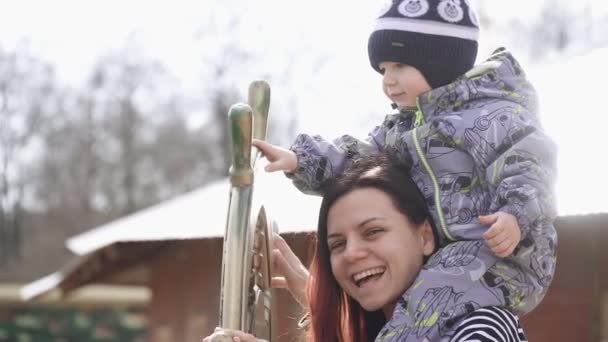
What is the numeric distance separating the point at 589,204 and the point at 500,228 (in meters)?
2.51

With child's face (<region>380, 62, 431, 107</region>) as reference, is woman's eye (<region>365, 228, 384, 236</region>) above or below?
below

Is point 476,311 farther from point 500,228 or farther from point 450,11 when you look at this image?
point 450,11

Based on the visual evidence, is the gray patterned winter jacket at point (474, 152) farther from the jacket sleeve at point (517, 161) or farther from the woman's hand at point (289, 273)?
the woman's hand at point (289, 273)

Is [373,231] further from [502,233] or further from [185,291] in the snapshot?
[185,291]

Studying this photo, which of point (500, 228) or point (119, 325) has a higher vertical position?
point (500, 228)

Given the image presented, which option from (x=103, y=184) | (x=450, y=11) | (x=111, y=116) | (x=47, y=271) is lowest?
(x=47, y=271)

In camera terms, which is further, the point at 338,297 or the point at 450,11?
the point at 338,297

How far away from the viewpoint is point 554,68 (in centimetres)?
746

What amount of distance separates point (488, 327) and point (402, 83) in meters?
0.54

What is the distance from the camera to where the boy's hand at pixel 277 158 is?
2074mm

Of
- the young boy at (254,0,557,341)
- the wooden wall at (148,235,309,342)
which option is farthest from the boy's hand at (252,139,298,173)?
the wooden wall at (148,235,309,342)

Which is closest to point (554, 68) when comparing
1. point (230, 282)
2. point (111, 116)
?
point (230, 282)

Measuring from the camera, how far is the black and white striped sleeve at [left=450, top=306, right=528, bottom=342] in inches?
74.5

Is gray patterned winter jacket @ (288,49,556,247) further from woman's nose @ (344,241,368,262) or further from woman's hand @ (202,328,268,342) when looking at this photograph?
woman's hand @ (202,328,268,342)
